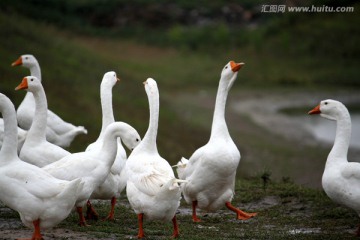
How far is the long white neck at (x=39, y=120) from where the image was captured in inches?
462

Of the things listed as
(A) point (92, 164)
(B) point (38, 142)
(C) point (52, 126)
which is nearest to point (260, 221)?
(A) point (92, 164)

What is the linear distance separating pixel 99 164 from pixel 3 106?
5.31ft

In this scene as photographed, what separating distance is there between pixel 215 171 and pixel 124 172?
1.55 m

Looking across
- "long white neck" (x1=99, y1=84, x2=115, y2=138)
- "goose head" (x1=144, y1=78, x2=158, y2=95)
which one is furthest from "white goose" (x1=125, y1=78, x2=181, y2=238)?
"long white neck" (x1=99, y1=84, x2=115, y2=138)

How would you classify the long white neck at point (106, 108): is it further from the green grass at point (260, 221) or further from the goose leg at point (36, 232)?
the goose leg at point (36, 232)

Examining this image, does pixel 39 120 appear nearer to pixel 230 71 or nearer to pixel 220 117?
pixel 220 117

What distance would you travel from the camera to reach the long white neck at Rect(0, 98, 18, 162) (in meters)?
9.91

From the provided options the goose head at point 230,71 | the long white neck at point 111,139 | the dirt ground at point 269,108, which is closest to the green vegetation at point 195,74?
the dirt ground at point 269,108

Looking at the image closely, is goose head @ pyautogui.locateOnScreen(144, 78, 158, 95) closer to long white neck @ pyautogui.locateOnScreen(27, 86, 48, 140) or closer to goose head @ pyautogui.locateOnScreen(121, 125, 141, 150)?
goose head @ pyautogui.locateOnScreen(121, 125, 141, 150)

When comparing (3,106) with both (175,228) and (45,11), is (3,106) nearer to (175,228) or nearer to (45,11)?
(175,228)

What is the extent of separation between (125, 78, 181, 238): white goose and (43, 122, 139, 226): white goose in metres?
0.30

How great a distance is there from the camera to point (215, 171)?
456 inches

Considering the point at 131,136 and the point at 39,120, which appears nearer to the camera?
the point at 131,136

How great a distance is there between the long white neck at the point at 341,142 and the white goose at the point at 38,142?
14.0ft
